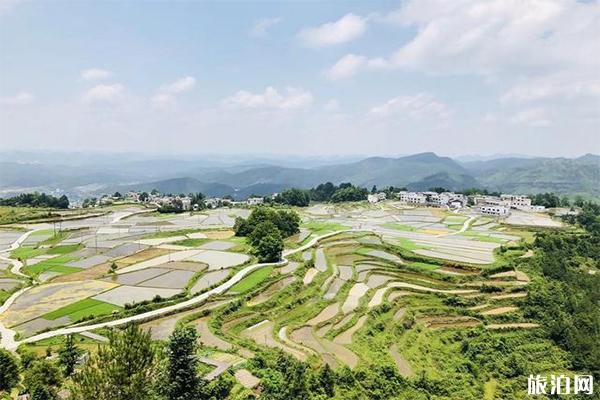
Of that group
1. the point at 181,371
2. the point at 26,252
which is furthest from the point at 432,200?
the point at 181,371

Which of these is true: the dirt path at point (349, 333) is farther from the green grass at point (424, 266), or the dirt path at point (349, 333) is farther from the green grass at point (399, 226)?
the green grass at point (399, 226)

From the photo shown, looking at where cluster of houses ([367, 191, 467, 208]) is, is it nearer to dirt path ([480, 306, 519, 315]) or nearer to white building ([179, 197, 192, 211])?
white building ([179, 197, 192, 211])

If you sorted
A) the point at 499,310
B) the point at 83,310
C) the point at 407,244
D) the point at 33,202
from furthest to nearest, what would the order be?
the point at 33,202
the point at 407,244
the point at 499,310
the point at 83,310

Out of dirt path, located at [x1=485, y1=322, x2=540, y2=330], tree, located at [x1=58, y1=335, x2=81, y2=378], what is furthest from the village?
tree, located at [x1=58, y1=335, x2=81, y2=378]

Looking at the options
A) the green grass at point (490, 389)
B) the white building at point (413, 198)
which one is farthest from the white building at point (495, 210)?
the green grass at point (490, 389)

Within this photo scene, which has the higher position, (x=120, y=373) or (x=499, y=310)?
(x=120, y=373)

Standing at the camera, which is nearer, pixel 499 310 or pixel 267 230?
pixel 499 310

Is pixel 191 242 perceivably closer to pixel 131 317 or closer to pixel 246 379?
pixel 131 317
